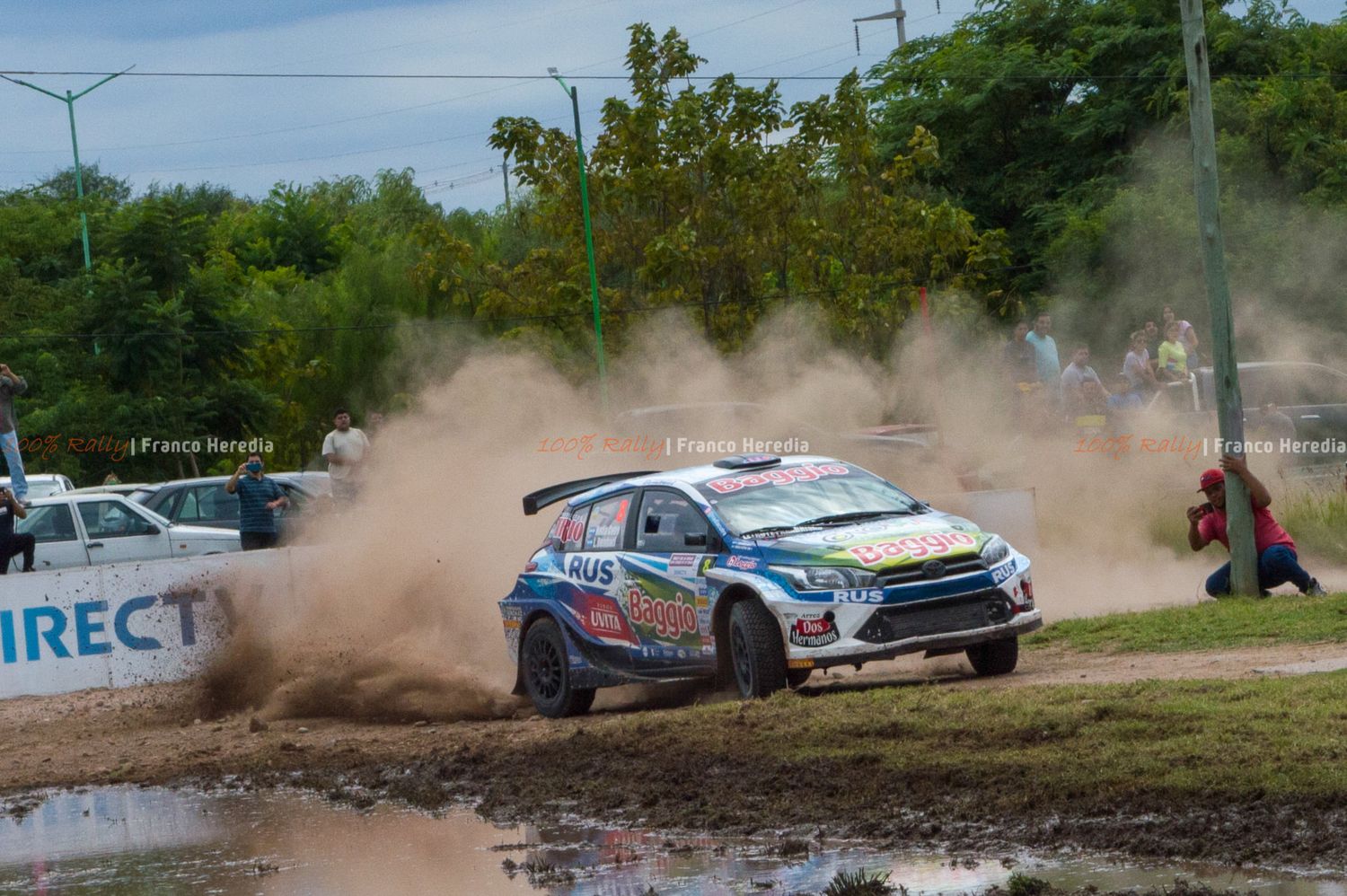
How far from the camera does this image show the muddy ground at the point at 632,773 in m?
6.67

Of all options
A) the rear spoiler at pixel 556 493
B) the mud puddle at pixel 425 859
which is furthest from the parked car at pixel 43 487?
the mud puddle at pixel 425 859

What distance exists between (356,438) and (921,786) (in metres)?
15.4

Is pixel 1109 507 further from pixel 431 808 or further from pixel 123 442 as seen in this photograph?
pixel 123 442

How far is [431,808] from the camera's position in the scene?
9.11 meters

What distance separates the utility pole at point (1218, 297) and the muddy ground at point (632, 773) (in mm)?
2669

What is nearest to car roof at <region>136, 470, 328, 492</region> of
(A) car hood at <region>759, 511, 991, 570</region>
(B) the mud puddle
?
(A) car hood at <region>759, 511, 991, 570</region>

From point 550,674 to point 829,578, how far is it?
105 inches

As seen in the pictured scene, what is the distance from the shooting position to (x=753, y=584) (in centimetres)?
1103

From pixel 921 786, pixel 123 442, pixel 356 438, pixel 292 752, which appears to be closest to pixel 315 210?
pixel 123 442

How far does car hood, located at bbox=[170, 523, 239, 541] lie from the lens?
24.7 meters

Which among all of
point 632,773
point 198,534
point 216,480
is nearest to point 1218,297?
point 632,773

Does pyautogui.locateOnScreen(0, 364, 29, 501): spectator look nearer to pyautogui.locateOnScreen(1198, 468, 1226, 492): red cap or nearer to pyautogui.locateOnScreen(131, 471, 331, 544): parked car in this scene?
pyautogui.locateOnScreen(131, 471, 331, 544): parked car

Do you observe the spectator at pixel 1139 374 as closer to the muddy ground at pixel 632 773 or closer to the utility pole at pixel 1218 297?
the utility pole at pixel 1218 297

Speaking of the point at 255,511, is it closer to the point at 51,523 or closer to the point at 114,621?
the point at 114,621
